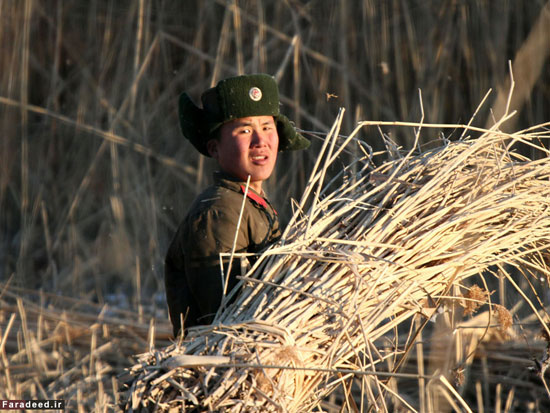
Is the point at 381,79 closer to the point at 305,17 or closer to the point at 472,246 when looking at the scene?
the point at 305,17

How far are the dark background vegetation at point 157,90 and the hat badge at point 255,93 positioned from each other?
5.21ft

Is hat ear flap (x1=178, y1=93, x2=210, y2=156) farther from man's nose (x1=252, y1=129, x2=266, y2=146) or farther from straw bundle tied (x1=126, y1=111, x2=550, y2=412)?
straw bundle tied (x1=126, y1=111, x2=550, y2=412)

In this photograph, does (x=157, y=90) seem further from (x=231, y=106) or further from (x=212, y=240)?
(x=212, y=240)

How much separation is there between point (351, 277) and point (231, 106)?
0.57m

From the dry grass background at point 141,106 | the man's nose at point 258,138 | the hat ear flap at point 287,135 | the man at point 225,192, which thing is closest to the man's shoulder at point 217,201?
the man at point 225,192

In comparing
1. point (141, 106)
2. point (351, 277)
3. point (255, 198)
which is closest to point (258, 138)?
point (255, 198)

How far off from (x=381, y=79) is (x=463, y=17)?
1.48ft

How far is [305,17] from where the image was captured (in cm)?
361

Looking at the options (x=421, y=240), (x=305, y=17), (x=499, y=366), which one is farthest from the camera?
(x=305, y=17)

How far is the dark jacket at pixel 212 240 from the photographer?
1629 millimetres

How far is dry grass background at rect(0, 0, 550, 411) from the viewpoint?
3.36 meters

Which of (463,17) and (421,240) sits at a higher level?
(463,17)

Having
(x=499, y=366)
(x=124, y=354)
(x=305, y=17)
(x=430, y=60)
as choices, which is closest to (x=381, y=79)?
(x=430, y=60)

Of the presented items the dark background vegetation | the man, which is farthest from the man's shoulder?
the dark background vegetation
